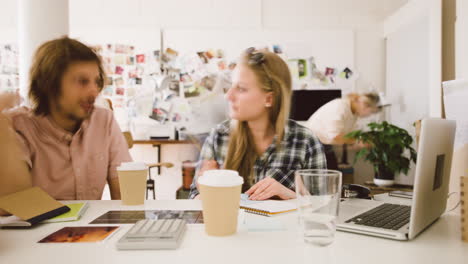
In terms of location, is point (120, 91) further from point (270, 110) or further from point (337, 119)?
point (270, 110)

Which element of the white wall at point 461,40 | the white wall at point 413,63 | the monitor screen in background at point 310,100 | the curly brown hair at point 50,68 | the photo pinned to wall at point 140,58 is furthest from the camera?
the photo pinned to wall at point 140,58

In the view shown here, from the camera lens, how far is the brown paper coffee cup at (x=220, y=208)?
0.65 meters

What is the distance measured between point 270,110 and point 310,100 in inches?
75.5

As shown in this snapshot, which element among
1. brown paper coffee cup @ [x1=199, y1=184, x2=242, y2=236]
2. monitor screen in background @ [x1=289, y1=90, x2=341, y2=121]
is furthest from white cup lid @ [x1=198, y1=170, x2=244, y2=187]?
monitor screen in background @ [x1=289, y1=90, x2=341, y2=121]

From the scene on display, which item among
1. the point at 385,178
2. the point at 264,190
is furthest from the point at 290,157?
the point at 385,178

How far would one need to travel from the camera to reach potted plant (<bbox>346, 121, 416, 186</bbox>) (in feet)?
8.57

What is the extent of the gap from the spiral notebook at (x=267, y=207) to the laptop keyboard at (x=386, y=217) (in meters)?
0.17

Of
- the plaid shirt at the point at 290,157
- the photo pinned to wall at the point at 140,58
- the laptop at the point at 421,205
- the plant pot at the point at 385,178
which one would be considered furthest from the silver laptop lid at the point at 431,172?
the photo pinned to wall at the point at 140,58

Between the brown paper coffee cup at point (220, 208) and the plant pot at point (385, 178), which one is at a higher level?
the brown paper coffee cup at point (220, 208)

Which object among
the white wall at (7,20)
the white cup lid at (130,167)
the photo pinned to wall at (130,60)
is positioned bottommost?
the white cup lid at (130,167)

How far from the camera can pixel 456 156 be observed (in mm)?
983

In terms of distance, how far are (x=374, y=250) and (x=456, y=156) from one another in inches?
23.0

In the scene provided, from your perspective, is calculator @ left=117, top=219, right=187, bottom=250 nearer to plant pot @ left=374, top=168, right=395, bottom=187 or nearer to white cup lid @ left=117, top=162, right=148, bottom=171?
white cup lid @ left=117, top=162, right=148, bottom=171

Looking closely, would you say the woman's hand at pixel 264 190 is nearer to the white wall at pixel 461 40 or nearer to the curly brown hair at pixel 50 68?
the curly brown hair at pixel 50 68
